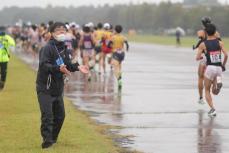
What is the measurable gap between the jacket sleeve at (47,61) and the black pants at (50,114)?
0.41m

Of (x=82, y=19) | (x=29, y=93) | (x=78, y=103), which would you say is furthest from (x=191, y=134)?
(x=82, y=19)

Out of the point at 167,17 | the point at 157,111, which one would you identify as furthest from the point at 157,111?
the point at 167,17

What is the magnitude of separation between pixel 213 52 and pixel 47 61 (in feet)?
16.2

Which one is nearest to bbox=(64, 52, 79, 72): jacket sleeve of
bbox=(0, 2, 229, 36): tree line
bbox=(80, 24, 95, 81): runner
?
bbox=(80, 24, 95, 81): runner

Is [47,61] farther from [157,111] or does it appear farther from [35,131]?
[157,111]

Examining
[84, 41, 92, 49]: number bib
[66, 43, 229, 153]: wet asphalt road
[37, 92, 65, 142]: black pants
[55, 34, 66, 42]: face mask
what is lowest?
[66, 43, 229, 153]: wet asphalt road

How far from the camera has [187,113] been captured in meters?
14.6

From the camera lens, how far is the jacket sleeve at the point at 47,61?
10094 millimetres

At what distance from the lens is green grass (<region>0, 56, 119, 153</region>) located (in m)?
10.4

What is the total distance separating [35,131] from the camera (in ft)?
38.8

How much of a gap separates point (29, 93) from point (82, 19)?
6598 inches

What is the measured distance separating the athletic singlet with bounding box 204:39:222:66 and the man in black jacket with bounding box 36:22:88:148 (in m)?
4.51

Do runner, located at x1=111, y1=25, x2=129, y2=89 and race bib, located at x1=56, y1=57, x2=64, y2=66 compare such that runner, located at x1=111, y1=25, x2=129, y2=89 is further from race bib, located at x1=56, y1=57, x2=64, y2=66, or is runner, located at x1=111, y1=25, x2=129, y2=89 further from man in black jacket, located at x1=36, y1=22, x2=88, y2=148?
race bib, located at x1=56, y1=57, x2=64, y2=66

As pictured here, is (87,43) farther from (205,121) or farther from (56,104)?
(56,104)
